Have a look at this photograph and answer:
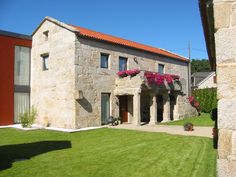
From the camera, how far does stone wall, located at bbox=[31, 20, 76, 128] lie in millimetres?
17828

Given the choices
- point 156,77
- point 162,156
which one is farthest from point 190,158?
point 156,77

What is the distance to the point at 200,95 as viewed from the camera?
2916 cm

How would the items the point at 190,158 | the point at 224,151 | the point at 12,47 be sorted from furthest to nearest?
the point at 12,47 < the point at 190,158 < the point at 224,151

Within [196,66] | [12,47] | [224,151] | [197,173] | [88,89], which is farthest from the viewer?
[196,66]

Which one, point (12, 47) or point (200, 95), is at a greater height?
point (12, 47)

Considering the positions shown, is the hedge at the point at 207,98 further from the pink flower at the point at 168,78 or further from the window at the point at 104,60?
the window at the point at 104,60

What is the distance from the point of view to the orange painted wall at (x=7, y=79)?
66.7 ft

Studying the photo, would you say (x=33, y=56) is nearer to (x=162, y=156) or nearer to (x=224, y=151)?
(x=162, y=156)

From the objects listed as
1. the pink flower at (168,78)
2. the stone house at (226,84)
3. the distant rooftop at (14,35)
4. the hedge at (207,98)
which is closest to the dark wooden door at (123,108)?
the pink flower at (168,78)

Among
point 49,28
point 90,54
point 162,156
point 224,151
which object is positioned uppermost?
point 49,28

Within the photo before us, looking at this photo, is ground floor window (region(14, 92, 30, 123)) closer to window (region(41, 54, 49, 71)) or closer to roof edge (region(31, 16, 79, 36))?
window (region(41, 54, 49, 71))

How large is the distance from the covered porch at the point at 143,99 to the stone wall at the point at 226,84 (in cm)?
1552

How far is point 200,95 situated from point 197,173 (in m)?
23.5

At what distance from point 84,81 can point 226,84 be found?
15317 millimetres
